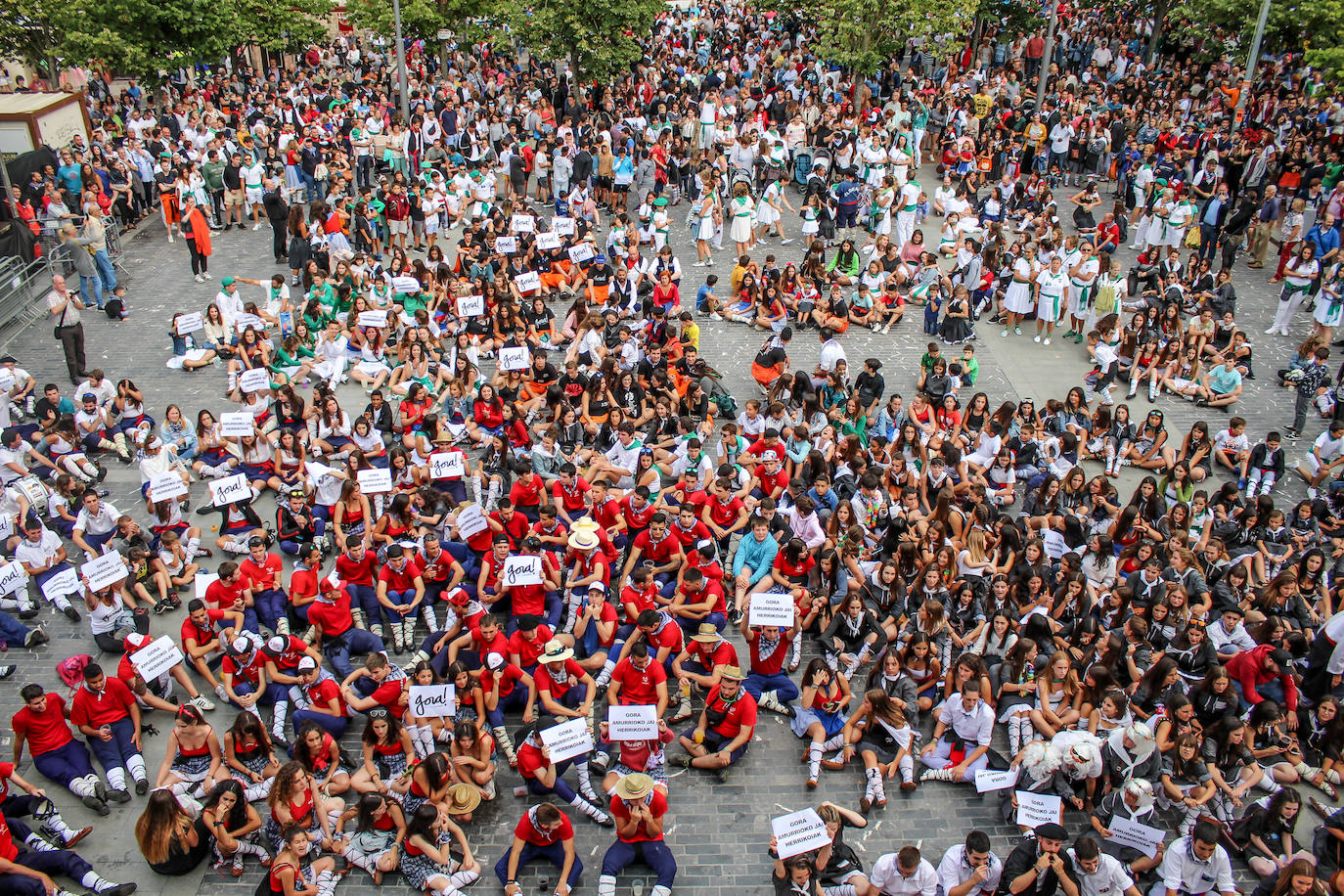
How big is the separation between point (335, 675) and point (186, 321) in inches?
344

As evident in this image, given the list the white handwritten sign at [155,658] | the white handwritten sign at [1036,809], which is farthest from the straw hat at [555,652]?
the white handwritten sign at [1036,809]

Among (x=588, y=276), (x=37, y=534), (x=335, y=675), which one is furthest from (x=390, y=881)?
(x=588, y=276)

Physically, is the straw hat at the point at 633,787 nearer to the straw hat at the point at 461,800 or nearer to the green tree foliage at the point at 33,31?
the straw hat at the point at 461,800

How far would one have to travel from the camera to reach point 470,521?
1182 cm

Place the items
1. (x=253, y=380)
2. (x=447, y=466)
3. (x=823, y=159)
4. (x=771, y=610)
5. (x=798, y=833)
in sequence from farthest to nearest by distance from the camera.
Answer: (x=823, y=159) → (x=253, y=380) → (x=447, y=466) → (x=771, y=610) → (x=798, y=833)

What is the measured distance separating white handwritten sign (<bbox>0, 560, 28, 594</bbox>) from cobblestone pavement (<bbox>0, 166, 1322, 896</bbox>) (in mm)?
527

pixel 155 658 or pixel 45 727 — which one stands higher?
pixel 155 658

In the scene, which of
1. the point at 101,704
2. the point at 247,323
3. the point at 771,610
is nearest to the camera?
the point at 101,704

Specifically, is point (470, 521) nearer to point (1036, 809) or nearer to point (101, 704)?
point (101, 704)

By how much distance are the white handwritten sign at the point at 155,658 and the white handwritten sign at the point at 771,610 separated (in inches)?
215

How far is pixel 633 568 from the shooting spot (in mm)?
11539

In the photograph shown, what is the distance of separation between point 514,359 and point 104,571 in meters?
6.32

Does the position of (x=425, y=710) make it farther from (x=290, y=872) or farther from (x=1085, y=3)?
(x=1085, y=3)

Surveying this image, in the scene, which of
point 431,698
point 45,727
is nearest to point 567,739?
point 431,698
